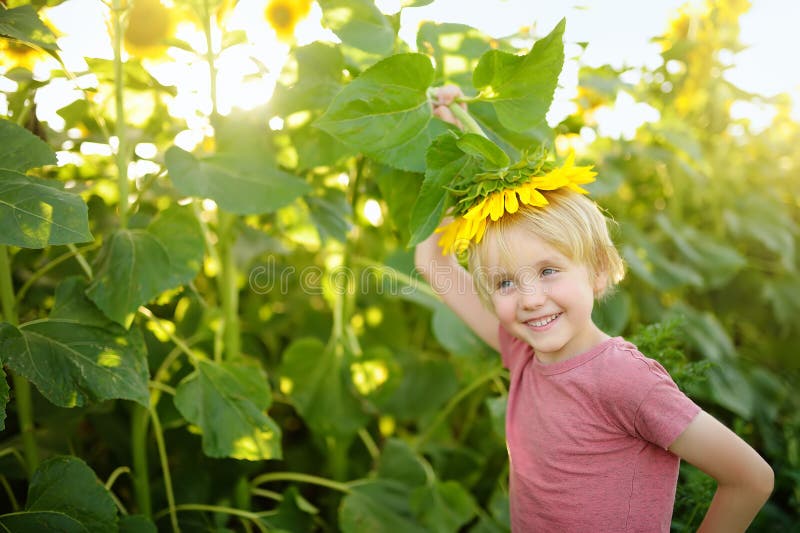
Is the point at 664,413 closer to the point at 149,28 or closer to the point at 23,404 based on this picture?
the point at 23,404

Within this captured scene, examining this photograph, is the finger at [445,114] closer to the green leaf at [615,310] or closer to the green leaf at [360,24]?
the green leaf at [360,24]

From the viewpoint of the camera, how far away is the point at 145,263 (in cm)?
104

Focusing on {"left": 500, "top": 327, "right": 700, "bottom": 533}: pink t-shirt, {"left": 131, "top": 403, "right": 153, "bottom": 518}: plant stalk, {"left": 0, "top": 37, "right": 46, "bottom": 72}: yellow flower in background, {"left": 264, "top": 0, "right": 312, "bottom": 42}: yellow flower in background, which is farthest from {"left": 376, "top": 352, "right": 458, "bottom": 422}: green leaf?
Result: {"left": 0, "top": 37, "right": 46, "bottom": 72}: yellow flower in background

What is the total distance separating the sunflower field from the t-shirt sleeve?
202 millimetres

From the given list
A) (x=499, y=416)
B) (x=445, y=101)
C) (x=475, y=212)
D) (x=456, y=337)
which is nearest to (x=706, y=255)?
(x=456, y=337)

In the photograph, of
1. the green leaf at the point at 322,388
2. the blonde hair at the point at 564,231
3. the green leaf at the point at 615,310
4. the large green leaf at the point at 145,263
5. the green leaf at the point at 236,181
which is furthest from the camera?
the green leaf at the point at 615,310

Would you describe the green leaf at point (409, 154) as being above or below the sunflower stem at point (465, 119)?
below

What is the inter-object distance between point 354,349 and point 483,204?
0.67 metres

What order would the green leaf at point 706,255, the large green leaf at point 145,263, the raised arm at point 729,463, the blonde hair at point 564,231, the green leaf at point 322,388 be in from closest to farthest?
the raised arm at point 729,463 < the blonde hair at point 564,231 < the large green leaf at point 145,263 < the green leaf at point 322,388 < the green leaf at point 706,255

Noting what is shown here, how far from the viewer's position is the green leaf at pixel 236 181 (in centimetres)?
112

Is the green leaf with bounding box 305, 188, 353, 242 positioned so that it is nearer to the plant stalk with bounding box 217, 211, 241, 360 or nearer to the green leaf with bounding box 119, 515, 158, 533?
the plant stalk with bounding box 217, 211, 241, 360

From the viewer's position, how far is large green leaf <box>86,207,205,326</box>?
1011 mm

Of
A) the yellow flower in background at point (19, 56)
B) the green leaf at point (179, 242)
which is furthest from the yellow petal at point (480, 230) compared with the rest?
the yellow flower in background at point (19, 56)

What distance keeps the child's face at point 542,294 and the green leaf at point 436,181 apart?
92 mm
